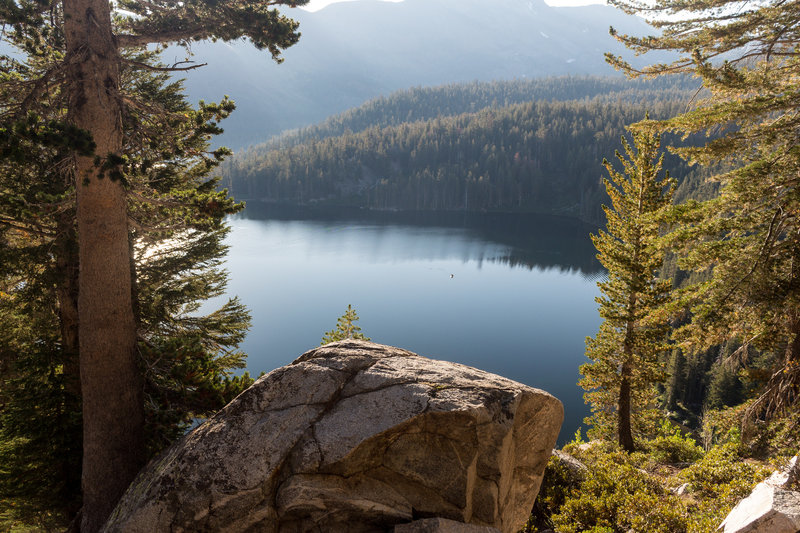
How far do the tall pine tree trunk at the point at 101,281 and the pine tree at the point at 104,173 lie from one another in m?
0.01

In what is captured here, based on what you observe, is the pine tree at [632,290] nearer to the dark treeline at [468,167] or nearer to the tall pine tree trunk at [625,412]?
the tall pine tree trunk at [625,412]

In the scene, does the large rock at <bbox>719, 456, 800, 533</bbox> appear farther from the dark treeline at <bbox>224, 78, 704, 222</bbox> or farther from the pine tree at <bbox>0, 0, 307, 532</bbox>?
the dark treeline at <bbox>224, 78, 704, 222</bbox>

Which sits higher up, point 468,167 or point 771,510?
point 468,167

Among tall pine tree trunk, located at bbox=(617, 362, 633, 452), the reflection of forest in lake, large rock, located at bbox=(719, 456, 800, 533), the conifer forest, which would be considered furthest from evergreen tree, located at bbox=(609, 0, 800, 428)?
the reflection of forest in lake

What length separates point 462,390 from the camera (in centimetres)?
653

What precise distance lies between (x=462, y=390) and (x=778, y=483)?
4.95m

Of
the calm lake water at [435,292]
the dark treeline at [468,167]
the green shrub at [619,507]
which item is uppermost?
the dark treeline at [468,167]

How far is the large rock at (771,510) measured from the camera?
224 inches

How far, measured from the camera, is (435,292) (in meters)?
66.3

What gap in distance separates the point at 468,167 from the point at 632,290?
16167 centimetres

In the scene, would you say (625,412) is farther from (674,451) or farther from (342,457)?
(342,457)

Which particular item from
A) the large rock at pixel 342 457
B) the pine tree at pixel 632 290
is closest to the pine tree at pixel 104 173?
the large rock at pixel 342 457

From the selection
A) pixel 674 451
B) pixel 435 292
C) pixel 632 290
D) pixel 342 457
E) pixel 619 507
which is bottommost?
pixel 435 292

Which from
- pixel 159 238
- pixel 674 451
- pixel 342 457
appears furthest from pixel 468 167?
pixel 342 457
